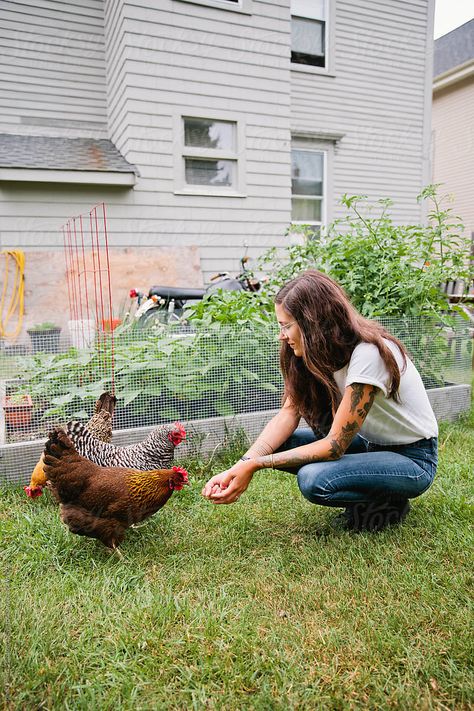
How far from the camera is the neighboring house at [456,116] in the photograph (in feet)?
38.1

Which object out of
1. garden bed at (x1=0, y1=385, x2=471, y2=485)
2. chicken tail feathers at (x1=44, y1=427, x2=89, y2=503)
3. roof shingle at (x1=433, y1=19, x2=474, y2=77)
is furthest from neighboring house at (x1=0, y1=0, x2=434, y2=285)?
roof shingle at (x1=433, y1=19, x2=474, y2=77)

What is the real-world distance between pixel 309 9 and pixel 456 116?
6381 millimetres

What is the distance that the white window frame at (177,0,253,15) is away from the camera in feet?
20.3

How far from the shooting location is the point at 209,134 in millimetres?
6543

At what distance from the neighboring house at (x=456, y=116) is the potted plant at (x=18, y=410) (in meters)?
11.7

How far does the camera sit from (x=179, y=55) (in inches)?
241

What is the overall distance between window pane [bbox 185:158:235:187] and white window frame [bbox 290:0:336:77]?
2.43 meters

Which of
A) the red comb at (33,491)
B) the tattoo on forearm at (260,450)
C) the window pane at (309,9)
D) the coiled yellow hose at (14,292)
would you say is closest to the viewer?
the tattoo on forearm at (260,450)

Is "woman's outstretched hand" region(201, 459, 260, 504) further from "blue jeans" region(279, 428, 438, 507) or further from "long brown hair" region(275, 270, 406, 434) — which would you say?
"long brown hair" region(275, 270, 406, 434)

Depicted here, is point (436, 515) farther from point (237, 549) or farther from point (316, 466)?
point (237, 549)

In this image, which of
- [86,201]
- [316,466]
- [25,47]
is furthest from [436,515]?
[25,47]

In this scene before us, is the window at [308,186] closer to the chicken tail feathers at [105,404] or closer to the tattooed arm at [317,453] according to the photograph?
the chicken tail feathers at [105,404]

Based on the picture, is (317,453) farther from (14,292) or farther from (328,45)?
(328,45)

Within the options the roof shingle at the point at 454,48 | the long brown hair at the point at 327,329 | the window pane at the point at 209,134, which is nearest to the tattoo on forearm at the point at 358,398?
the long brown hair at the point at 327,329
